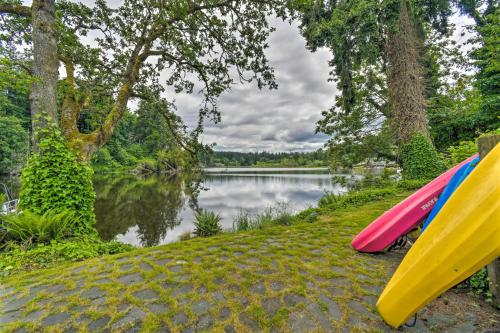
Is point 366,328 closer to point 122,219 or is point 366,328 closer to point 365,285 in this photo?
point 365,285

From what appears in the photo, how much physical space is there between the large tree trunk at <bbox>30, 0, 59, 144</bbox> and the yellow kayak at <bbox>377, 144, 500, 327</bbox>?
6.55m

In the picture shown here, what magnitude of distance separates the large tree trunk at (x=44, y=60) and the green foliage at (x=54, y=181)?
392 mm

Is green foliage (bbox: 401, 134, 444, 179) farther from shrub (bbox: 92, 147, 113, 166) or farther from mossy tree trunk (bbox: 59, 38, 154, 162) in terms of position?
shrub (bbox: 92, 147, 113, 166)

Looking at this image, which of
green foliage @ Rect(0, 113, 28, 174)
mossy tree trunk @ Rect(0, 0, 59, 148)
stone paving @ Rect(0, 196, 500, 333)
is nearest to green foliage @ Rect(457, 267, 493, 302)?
stone paving @ Rect(0, 196, 500, 333)

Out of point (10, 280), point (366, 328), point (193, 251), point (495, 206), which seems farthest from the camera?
point (193, 251)

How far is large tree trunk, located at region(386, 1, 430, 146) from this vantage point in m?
8.55

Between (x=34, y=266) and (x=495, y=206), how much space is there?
5.20 meters

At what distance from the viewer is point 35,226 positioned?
3.64m

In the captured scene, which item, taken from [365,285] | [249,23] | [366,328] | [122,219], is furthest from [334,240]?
[122,219]

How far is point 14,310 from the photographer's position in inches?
77.7

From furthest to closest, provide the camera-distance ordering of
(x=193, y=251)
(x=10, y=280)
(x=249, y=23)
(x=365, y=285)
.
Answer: (x=249, y=23) < (x=193, y=251) < (x=10, y=280) < (x=365, y=285)

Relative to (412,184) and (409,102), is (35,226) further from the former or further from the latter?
(409,102)

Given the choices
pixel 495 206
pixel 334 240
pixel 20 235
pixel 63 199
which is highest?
pixel 495 206

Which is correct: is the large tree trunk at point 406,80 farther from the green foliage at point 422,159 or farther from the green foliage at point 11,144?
the green foliage at point 11,144
